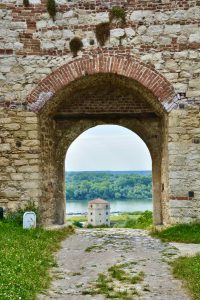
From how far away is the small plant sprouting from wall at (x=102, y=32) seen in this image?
9.55m

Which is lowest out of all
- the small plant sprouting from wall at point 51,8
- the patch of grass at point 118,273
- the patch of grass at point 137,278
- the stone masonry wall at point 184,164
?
the patch of grass at point 137,278

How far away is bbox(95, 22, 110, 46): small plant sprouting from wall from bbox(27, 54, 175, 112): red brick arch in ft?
1.05

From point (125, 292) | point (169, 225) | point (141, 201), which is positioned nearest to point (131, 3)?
point (169, 225)

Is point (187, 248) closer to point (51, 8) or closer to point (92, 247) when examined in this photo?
point (92, 247)

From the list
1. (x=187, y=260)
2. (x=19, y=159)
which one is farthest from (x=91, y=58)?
(x=187, y=260)

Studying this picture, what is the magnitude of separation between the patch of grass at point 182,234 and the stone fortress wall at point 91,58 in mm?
227

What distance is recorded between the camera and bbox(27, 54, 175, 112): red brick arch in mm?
9367

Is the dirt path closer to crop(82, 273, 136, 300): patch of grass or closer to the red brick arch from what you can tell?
crop(82, 273, 136, 300): patch of grass

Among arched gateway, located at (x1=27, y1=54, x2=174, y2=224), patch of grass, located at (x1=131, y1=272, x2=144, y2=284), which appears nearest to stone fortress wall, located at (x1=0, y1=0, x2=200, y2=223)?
arched gateway, located at (x1=27, y1=54, x2=174, y2=224)

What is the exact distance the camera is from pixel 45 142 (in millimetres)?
10414

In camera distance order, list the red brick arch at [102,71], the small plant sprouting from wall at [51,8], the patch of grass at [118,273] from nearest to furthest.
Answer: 1. the patch of grass at [118,273]
2. the red brick arch at [102,71]
3. the small plant sprouting from wall at [51,8]

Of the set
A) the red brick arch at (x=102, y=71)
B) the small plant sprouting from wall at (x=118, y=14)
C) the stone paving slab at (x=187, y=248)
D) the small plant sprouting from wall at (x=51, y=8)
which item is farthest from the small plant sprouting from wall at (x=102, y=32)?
the stone paving slab at (x=187, y=248)

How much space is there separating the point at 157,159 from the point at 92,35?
3675mm

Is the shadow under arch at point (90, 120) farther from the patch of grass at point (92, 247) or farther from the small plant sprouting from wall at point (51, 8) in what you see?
the patch of grass at point (92, 247)
